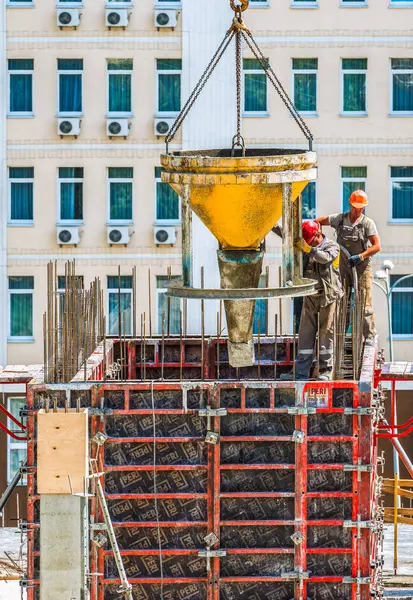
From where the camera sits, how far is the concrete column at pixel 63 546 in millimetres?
19203

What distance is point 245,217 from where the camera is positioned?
19141mm

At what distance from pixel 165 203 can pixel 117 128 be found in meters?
1.90

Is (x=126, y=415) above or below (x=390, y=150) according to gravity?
below

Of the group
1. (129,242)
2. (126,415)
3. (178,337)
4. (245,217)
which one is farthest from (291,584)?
(129,242)

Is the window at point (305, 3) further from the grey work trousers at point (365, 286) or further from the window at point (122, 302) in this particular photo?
the grey work trousers at point (365, 286)

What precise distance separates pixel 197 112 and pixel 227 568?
26.7m

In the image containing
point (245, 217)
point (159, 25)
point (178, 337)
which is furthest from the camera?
point (159, 25)

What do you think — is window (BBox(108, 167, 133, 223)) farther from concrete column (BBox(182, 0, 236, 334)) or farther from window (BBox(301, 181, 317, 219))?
window (BBox(301, 181, 317, 219))

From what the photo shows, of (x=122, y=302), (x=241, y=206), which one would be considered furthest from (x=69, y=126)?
(x=241, y=206)

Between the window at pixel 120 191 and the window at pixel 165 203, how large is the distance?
0.58m

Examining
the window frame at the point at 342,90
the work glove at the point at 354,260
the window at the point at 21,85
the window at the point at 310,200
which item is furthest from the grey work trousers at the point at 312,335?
the window at the point at 21,85

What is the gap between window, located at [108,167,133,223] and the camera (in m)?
46.0

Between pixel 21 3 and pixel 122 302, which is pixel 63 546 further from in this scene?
pixel 21 3

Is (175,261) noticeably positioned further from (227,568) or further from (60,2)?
(227,568)
